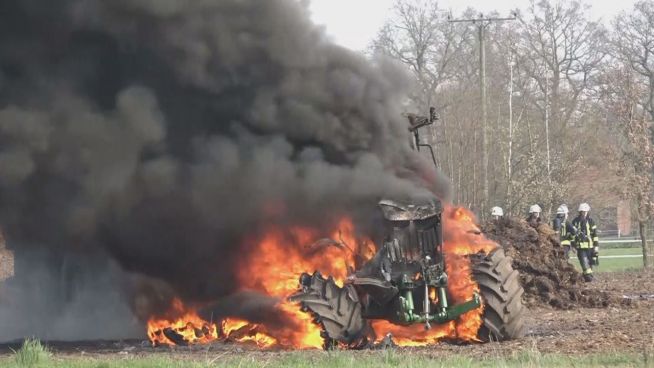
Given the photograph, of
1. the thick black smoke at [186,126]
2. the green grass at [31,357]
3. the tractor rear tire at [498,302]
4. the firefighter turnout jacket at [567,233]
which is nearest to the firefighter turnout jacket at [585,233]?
the firefighter turnout jacket at [567,233]

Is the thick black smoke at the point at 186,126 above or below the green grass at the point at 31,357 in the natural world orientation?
above

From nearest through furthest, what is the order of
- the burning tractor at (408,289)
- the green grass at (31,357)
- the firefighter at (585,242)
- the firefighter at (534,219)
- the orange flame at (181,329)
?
the green grass at (31,357), the burning tractor at (408,289), the orange flame at (181,329), the firefighter at (534,219), the firefighter at (585,242)

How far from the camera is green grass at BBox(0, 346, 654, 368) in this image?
1078 cm

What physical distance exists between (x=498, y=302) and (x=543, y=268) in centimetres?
847

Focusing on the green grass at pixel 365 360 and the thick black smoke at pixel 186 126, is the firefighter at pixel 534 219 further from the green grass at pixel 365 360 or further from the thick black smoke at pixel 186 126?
the green grass at pixel 365 360

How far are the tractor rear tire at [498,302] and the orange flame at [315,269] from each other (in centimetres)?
12

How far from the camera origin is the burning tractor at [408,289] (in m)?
13.5

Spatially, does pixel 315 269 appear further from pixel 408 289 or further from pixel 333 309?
pixel 408 289

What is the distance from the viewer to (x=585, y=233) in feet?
90.4

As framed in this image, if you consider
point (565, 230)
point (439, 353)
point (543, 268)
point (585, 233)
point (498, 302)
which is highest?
point (565, 230)

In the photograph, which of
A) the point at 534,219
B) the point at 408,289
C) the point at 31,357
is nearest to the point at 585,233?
the point at 534,219

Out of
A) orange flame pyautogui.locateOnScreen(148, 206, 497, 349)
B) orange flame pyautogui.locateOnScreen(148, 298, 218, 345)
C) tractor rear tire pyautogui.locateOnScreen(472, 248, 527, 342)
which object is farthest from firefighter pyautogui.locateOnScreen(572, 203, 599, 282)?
orange flame pyautogui.locateOnScreen(148, 298, 218, 345)

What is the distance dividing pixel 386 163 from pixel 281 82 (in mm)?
1974

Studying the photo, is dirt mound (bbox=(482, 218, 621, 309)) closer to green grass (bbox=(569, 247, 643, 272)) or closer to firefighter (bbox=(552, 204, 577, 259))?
firefighter (bbox=(552, 204, 577, 259))
